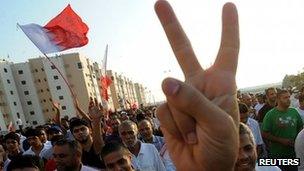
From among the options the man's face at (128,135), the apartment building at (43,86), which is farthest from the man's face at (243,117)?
the apartment building at (43,86)

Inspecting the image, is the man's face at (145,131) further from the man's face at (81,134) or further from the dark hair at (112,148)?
the dark hair at (112,148)

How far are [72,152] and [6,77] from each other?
75.9m

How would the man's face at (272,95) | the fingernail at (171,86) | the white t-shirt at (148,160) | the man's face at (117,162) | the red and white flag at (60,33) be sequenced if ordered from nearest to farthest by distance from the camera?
the fingernail at (171,86)
the man's face at (117,162)
the white t-shirt at (148,160)
the man's face at (272,95)
the red and white flag at (60,33)

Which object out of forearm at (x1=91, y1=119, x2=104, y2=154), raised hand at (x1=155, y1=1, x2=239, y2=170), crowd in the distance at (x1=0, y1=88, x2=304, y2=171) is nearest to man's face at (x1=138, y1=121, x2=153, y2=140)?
crowd in the distance at (x1=0, y1=88, x2=304, y2=171)

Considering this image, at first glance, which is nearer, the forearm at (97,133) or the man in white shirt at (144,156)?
the man in white shirt at (144,156)

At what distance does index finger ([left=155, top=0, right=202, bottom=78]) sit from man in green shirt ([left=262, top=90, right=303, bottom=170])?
470 centimetres

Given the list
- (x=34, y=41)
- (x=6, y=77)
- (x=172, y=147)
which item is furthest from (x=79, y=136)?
(x=6, y=77)

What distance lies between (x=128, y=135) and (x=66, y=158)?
3.46ft

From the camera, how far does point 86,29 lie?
408 inches

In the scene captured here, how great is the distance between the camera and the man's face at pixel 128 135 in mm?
5113

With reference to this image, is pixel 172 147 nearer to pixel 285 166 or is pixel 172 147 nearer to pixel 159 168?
pixel 159 168

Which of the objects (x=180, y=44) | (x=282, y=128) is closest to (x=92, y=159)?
(x=282, y=128)

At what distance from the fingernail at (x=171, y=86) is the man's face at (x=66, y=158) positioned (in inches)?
120

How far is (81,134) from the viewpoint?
18.0 feet
